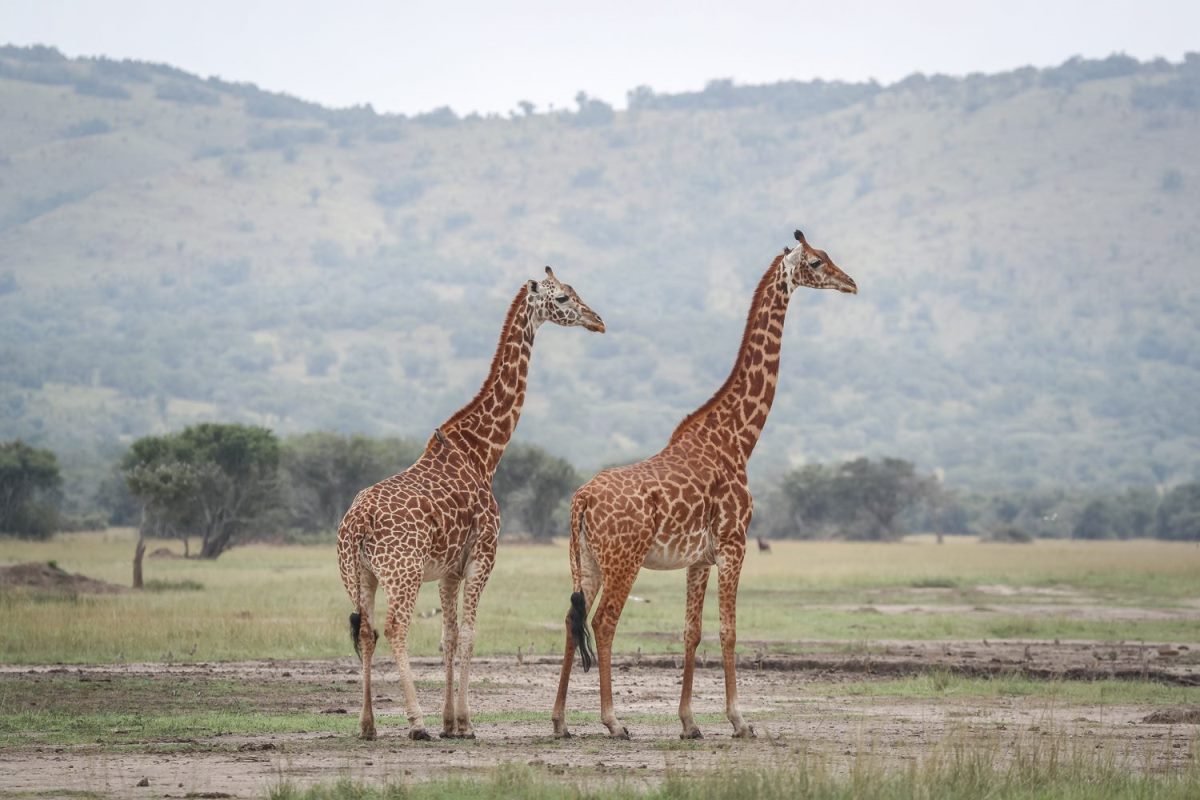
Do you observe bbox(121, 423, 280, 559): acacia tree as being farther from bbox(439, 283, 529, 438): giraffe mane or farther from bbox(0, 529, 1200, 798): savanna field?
bbox(439, 283, 529, 438): giraffe mane

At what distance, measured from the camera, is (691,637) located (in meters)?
16.6

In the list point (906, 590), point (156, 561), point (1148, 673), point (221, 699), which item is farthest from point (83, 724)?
point (156, 561)

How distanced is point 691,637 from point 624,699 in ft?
11.6

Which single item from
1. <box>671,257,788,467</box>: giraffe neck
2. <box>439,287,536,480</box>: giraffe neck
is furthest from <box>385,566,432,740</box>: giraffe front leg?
<box>671,257,788,467</box>: giraffe neck

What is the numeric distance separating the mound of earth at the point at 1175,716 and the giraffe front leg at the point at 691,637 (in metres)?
5.11

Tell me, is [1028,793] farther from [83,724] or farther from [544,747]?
[83,724]

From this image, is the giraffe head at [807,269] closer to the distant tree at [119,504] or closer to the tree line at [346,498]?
the tree line at [346,498]

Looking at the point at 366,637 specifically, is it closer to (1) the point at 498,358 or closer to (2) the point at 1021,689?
(1) the point at 498,358

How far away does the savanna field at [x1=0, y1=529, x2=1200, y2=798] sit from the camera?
44.2ft

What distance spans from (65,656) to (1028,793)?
15.4m

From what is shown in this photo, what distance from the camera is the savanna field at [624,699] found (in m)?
13.5

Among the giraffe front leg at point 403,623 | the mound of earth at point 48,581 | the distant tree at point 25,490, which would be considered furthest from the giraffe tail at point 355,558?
the distant tree at point 25,490

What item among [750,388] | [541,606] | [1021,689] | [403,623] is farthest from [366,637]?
[541,606]

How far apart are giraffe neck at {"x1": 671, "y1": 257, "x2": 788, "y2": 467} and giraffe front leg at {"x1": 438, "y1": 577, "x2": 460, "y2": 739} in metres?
2.63
